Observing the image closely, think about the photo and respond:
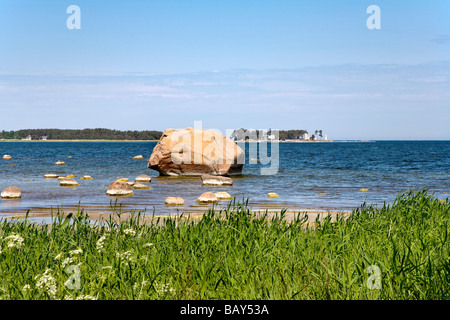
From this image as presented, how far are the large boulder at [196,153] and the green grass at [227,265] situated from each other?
19.7 metres

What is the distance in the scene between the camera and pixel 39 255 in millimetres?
5359

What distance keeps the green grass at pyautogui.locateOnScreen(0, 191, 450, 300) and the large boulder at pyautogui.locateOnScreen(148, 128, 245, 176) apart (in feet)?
64.8

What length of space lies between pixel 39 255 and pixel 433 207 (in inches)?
293

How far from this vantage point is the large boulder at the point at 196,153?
87.2ft

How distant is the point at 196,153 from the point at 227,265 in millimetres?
21750

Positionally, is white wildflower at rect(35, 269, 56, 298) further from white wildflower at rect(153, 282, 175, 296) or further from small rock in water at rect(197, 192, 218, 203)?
small rock in water at rect(197, 192, 218, 203)

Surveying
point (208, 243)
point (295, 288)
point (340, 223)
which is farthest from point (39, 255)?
point (340, 223)

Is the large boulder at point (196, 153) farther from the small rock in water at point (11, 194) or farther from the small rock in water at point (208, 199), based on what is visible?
the small rock in water at point (11, 194)

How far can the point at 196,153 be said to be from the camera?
87.0ft

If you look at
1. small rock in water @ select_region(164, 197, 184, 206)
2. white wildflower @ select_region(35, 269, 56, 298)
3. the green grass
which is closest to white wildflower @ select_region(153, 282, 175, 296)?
the green grass

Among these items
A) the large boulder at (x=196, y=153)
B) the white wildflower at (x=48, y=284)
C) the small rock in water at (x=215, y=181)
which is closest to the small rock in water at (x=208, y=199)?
the small rock in water at (x=215, y=181)

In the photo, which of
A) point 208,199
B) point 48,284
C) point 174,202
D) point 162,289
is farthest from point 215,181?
point 48,284

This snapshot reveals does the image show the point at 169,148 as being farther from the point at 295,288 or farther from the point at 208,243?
the point at 295,288

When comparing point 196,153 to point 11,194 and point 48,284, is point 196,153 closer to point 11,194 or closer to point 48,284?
point 11,194
